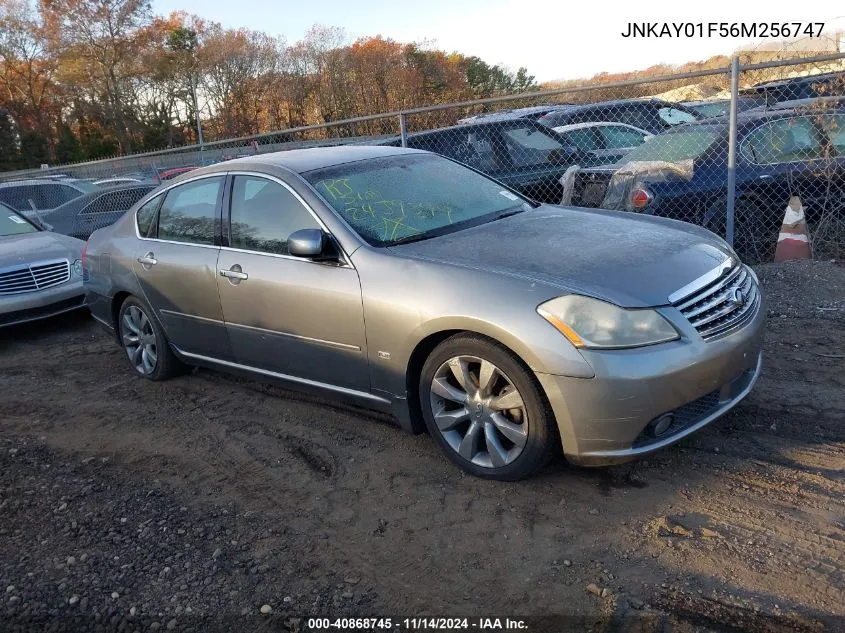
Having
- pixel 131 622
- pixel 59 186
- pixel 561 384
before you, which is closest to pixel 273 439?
pixel 131 622

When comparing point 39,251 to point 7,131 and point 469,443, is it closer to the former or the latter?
point 469,443

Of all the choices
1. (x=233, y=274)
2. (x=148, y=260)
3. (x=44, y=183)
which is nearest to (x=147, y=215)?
(x=148, y=260)

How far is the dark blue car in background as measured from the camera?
718cm

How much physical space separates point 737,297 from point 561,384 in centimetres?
113

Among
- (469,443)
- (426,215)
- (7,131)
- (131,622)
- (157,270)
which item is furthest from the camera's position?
(7,131)

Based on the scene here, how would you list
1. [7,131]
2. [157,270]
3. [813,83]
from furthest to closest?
[7,131]
[813,83]
[157,270]

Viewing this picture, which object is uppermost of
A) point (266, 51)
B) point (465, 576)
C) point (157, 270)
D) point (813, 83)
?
point (266, 51)

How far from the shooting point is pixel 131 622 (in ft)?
9.71

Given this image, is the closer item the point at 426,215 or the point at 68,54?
the point at 426,215

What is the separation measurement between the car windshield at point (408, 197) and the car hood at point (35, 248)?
4.77 metres

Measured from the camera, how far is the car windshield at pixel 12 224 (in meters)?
8.70

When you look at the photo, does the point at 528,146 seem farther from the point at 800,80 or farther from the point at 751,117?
the point at 800,80

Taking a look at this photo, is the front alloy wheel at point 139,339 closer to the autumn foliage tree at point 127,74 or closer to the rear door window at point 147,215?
the rear door window at point 147,215

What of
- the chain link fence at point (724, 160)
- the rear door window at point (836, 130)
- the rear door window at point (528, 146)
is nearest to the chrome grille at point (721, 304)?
the chain link fence at point (724, 160)
